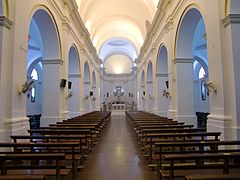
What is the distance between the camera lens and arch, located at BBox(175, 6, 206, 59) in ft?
26.8

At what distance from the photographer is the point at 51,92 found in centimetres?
932

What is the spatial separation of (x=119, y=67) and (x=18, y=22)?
26.8m

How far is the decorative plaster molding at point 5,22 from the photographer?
198 inches

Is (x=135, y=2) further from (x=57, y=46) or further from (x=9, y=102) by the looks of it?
(x=9, y=102)

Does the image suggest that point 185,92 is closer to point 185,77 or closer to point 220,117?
point 185,77

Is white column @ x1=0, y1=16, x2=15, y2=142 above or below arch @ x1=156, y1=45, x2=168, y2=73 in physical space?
below

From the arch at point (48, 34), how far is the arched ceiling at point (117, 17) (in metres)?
4.82

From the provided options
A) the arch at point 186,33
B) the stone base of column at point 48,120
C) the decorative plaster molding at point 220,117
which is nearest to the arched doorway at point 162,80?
the arch at point 186,33

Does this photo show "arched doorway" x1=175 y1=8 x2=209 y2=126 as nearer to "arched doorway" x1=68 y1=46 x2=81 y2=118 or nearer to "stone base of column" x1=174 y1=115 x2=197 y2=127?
"stone base of column" x1=174 y1=115 x2=197 y2=127

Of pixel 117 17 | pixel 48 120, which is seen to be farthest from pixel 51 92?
pixel 117 17

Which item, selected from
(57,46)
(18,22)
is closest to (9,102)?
A: (18,22)

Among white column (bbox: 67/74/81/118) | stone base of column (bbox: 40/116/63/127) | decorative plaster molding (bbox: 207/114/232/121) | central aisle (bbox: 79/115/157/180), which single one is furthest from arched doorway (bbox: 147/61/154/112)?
decorative plaster molding (bbox: 207/114/232/121)

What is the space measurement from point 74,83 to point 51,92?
4.21 m

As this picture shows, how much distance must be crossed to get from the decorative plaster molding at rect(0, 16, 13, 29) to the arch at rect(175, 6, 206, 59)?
18.1 feet
